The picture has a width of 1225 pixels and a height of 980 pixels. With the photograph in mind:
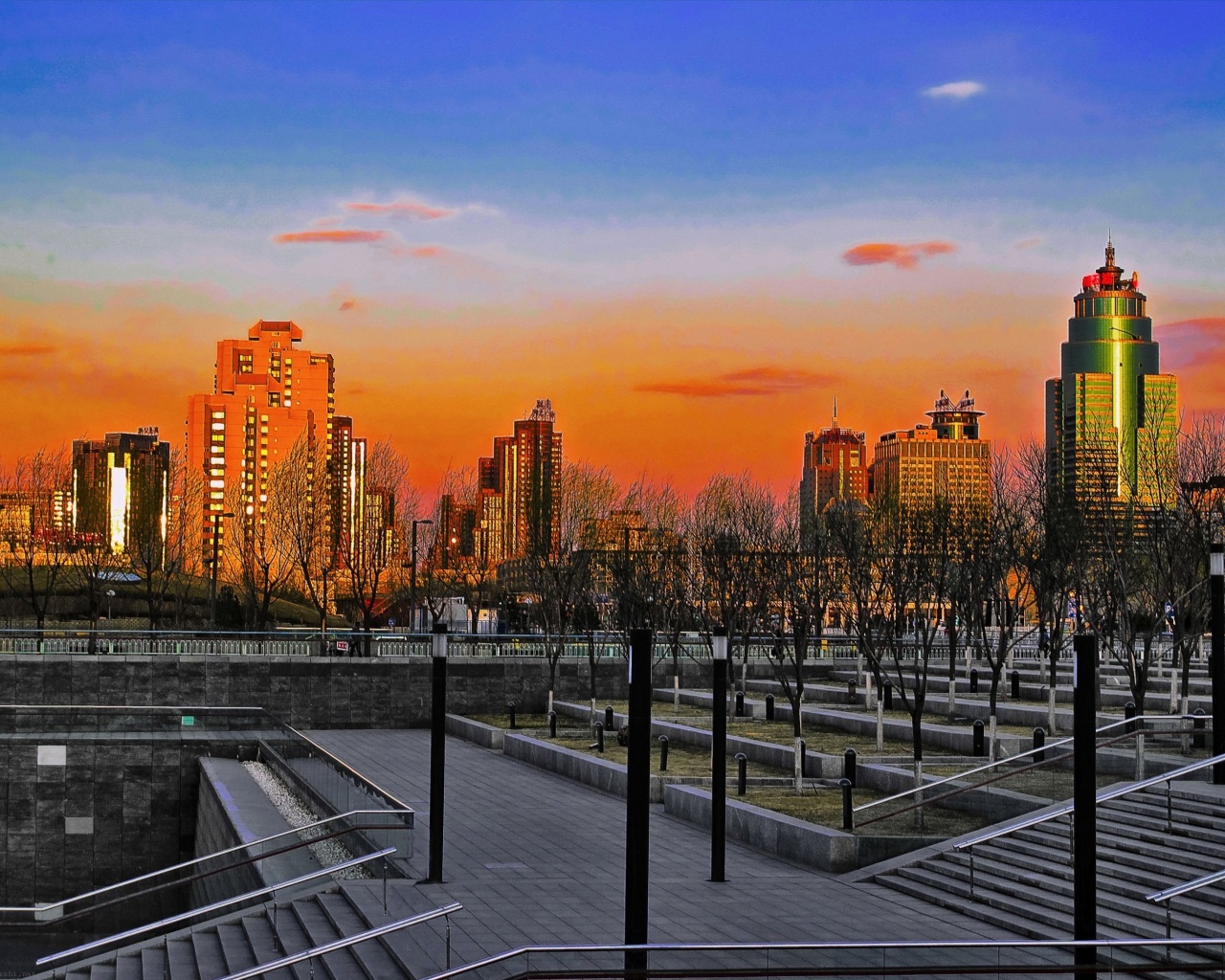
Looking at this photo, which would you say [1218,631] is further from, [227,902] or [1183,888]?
[227,902]

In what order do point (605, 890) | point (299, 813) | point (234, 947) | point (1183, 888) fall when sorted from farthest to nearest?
point (299, 813), point (605, 890), point (234, 947), point (1183, 888)

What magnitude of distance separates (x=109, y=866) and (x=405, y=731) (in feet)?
31.7

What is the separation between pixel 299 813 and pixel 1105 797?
41.6ft

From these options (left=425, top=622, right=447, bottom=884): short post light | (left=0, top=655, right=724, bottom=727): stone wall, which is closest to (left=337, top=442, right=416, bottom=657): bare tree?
(left=0, top=655, right=724, bottom=727): stone wall

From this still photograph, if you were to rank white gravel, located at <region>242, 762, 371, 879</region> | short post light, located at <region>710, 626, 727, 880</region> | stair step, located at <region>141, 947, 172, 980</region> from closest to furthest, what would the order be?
stair step, located at <region>141, 947, 172, 980</region>, short post light, located at <region>710, 626, 727, 880</region>, white gravel, located at <region>242, 762, 371, 879</region>

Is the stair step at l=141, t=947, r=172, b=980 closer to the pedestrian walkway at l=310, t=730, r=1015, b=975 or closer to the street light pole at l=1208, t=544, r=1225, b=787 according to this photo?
the pedestrian walkway at l=310, t=730, r=1015, b=975

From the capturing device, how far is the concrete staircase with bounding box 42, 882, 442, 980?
14.6 metres

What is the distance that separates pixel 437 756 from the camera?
1920cm

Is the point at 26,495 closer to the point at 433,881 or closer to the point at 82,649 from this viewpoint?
the point at 82,649

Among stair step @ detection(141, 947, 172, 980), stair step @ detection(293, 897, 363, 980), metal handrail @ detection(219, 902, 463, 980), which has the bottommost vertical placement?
stair step @ detection(141, 947, 172, 980)

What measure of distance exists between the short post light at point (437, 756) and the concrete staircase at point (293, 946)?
472 mm

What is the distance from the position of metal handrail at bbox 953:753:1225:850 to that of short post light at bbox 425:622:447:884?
20.9 feet

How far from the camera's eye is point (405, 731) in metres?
42.0

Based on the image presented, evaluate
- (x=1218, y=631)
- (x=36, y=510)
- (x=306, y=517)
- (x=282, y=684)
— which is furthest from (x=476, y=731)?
(x=36, y=510)
